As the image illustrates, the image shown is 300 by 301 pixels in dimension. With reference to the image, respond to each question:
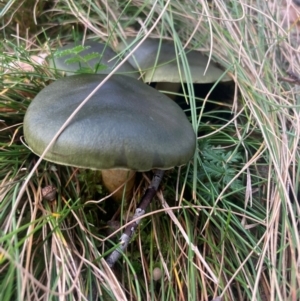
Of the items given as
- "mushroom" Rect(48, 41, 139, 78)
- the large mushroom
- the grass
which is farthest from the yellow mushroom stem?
"mushroom" Rect(48, 41, 139, 78)

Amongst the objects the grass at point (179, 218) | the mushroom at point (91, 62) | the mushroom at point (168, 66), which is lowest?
the grass at point (179, 218)

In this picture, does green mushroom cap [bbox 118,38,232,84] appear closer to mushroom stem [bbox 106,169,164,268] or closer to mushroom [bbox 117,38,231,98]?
mushroom [bbox 117,38,231,98]

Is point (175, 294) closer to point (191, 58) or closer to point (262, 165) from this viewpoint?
point (262, 165)

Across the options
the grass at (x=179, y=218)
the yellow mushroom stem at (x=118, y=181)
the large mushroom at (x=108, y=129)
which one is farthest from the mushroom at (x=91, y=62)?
the yellow mushroom stem at (x=118, y=181)

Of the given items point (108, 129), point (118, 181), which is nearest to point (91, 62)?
point (118, 181)

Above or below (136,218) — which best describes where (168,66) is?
above

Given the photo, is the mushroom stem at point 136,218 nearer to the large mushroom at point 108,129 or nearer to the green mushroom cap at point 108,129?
→ the large mushroom at point 108,129

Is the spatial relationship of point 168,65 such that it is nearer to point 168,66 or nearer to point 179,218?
point 168,66

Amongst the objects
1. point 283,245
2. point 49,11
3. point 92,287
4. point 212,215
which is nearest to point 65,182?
point 92,287
